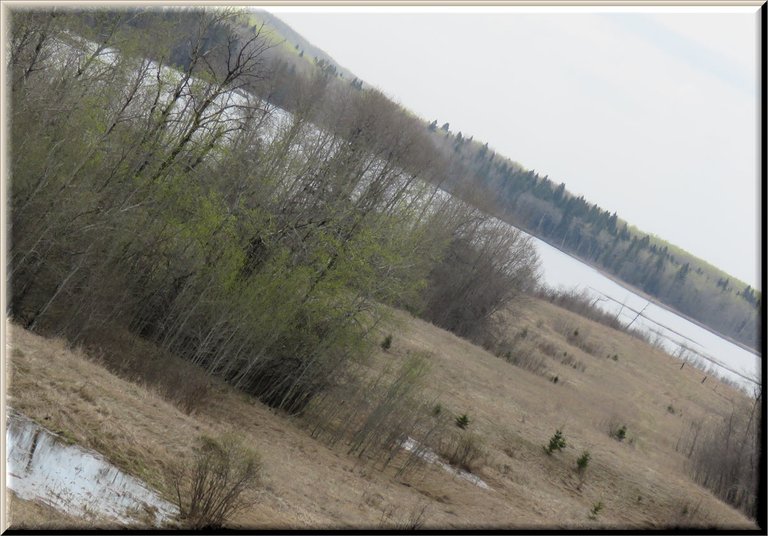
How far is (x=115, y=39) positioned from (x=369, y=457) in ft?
49.7

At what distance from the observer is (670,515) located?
24828 millimetres

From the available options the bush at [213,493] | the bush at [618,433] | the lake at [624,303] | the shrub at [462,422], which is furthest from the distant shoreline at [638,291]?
the bush at [213,493]

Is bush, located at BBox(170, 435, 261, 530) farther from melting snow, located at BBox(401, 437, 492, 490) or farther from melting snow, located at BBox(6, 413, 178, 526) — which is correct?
melting snow, located at BBox(401, 437, 492, 490)

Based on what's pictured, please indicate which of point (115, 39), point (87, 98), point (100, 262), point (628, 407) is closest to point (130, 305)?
point (100, 262)

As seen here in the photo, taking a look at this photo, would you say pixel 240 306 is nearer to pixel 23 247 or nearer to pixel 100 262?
pixel 100 262

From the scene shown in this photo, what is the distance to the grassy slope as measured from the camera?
12734 mm

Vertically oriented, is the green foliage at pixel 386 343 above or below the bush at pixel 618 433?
below

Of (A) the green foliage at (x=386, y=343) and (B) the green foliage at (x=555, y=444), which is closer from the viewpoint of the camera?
(B) the green foliage at (x=555, y=444)

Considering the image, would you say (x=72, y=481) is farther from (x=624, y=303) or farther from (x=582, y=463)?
(x=624, y=303)

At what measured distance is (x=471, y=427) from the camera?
29156 millimetres

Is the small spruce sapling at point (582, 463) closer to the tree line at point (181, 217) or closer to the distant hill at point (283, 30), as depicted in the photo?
the tree line at point (181, 217)

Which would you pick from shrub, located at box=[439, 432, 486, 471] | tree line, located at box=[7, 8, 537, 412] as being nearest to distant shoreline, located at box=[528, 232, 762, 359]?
shrub, located at box=[439, 432, 486, 471]

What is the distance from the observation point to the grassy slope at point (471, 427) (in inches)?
501

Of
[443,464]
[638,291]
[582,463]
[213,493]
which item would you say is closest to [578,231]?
[638,291]
